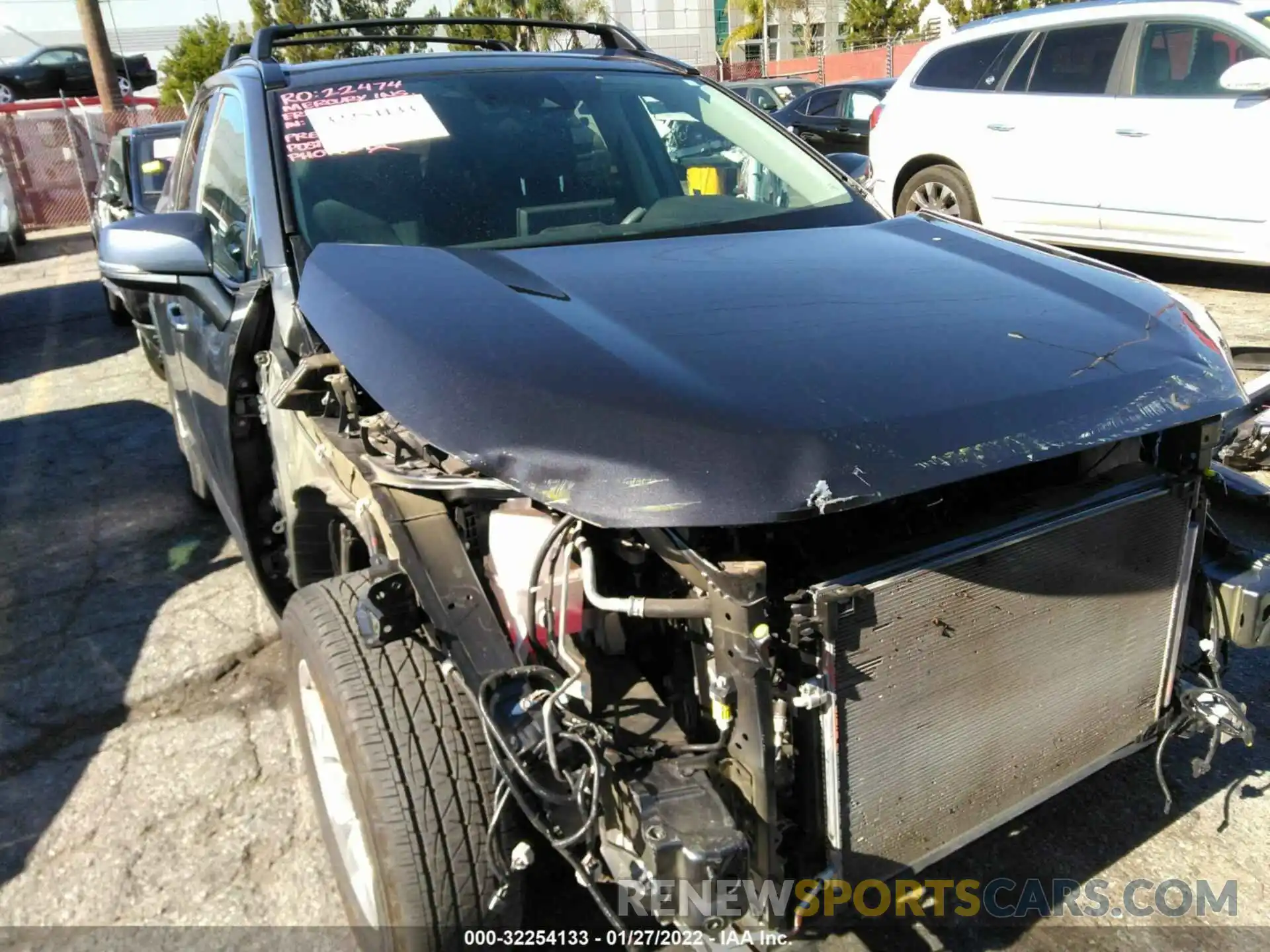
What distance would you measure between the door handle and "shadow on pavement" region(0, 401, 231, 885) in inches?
42.5

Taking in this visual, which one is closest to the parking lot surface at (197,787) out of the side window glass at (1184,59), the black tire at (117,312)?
the black tire at (117,312)

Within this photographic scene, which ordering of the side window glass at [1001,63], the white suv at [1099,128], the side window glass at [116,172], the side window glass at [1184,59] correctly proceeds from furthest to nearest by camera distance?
the side window glass at [116,172]
the side window glass at [1001,63]
the side window glass at [1184,59]
the white suv at [1099,128]

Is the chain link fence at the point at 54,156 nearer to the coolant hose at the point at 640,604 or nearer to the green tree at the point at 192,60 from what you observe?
the green tree at the point at 192,60

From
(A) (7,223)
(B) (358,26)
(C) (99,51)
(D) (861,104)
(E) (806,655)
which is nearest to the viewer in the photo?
(E) (806,655)

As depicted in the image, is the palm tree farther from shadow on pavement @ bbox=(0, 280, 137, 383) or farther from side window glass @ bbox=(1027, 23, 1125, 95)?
side window glass @ bbox=(1027, 23, 1125, 95)

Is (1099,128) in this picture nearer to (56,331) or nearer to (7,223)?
(56,331)

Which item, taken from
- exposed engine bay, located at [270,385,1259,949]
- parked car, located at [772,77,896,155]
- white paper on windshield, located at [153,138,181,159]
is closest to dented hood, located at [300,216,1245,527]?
exposed engine bay, located at [270,385,1259,949]

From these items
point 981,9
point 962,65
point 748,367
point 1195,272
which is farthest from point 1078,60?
point 981,9

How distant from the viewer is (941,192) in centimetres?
825

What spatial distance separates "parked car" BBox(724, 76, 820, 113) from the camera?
733 inches

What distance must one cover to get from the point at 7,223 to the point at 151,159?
7.51m

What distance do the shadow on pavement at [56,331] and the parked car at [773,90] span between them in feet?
38.2

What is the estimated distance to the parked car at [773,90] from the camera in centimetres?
1861

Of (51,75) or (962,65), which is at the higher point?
(51,75)
